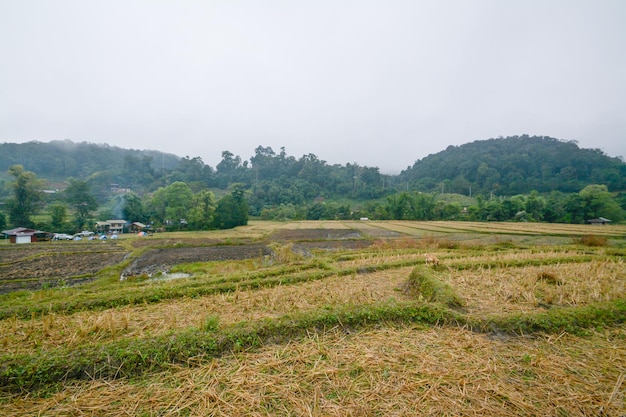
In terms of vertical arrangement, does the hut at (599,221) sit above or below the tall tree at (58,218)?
above

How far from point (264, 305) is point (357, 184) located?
282ft

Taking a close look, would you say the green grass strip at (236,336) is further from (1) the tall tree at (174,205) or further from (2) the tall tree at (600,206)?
(2) the tall tree at (600,206)

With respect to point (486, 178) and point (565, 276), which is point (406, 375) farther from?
point (486, 178)

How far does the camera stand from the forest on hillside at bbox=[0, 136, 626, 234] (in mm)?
41938

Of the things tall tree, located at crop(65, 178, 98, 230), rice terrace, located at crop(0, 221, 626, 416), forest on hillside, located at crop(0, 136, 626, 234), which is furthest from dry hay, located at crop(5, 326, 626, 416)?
tall tree, located at crop(65, 178, 98, 230)

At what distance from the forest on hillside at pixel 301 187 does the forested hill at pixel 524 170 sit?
0.33 metres

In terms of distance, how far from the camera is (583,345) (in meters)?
3.54

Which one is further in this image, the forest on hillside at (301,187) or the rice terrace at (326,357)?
the forest on hillside at (301,187)

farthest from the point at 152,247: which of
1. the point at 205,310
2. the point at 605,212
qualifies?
the point at 605,212

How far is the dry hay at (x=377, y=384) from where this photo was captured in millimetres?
2402

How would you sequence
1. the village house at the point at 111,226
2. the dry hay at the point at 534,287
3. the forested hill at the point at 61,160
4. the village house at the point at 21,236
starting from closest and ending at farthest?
the dry hay at the point at 534,287
the village house at the point at 21,236
the village house at the point at 111,226
the forested hill at the point at 61,160

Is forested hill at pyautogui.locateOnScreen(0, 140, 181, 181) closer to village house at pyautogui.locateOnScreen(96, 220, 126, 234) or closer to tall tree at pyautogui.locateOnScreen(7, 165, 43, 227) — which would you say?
tall tree at pyautogui.locateOnScreen(7, 165, 43, 227)

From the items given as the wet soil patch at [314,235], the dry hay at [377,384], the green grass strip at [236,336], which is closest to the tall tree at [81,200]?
the wet soil patch at [314,235]

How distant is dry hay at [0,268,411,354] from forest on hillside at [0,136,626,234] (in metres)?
38.9
